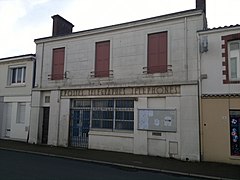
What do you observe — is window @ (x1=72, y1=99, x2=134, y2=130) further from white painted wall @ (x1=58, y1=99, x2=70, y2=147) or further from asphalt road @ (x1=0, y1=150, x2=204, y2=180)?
asphalt road @ (x1=0, y1=150, x2=204, y2=180)

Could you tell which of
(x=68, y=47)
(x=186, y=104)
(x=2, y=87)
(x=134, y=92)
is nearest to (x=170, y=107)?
(x=186, y=104)

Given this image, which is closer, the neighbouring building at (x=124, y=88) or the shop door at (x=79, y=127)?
the neighbouring building at (x=124, y=88)

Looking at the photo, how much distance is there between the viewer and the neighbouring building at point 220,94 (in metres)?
10.1

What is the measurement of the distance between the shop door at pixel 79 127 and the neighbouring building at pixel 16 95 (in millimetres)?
3556

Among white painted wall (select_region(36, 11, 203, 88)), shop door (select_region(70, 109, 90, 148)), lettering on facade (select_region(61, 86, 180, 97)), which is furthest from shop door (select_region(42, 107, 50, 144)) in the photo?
shop door (select_region(70, 109, 90, 148))

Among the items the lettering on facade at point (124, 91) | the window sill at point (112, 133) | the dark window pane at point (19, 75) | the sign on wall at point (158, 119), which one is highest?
the dark window pane at point (19, 75)

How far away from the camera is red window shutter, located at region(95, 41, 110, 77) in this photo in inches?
529

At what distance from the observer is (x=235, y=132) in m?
10.1

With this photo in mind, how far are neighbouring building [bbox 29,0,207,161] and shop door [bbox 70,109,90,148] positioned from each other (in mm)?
22

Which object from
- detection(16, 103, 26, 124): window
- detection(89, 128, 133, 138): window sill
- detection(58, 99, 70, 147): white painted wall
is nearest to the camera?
detection(89, 128, 133, 138): window sill

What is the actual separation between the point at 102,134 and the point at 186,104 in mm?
4717

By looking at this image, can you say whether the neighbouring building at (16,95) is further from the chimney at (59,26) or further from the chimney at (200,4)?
the chimney at (200,4)

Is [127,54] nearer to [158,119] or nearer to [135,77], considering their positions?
[135,77]

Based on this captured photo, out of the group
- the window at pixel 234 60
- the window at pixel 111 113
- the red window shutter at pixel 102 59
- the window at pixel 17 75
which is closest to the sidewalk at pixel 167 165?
the window at pixel 111 113
